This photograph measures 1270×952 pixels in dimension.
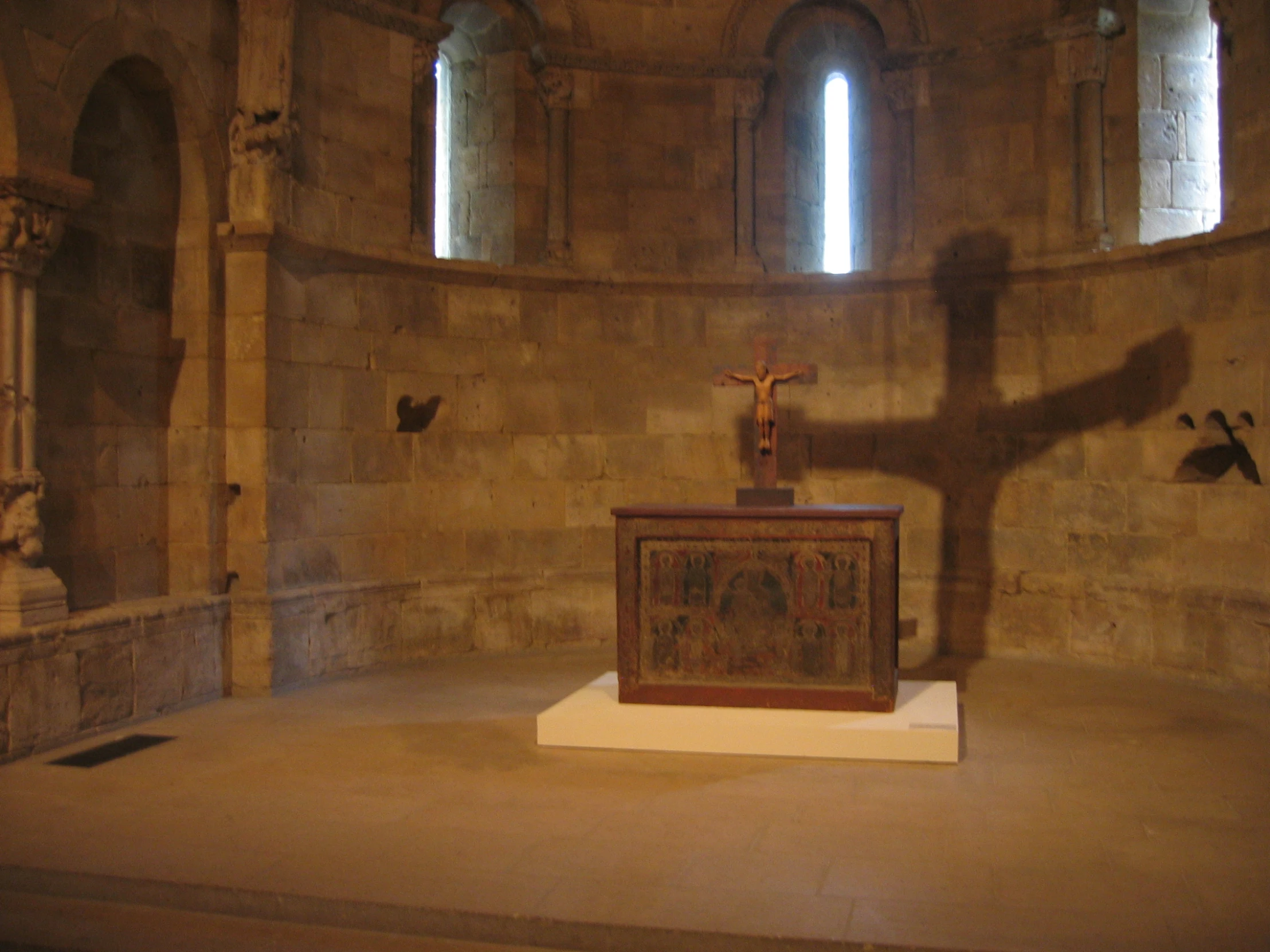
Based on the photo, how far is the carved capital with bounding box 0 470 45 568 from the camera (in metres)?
6.14

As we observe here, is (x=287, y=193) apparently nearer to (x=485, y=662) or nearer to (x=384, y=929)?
(x=485, y=662)

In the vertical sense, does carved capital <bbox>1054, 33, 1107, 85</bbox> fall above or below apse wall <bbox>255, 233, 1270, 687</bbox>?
above

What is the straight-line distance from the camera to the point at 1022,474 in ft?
30.1

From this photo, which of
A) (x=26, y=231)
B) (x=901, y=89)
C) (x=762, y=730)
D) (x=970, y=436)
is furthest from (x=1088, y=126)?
(x=26, y=231)

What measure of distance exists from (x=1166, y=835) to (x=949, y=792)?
933 millimetres

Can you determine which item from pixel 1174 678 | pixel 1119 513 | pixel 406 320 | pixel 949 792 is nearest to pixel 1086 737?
pixel 949 792

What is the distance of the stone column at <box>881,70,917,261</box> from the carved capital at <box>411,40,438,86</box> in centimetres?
378

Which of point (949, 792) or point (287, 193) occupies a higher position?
point (287, 193)

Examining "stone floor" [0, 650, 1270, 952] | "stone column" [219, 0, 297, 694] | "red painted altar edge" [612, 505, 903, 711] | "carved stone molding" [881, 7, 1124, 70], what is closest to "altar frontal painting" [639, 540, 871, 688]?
"red painted altar edge" [612, 505, 903, 711]

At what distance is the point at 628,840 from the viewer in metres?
4.62

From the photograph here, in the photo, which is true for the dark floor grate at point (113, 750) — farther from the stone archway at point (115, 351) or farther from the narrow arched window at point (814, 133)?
the narrow arched window at point (814, 133)

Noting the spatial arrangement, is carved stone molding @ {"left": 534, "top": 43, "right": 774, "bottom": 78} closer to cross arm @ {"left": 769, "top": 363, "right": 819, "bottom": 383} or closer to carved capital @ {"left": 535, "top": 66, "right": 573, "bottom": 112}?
carved capital @ {"left": 535, "top": 66, "right": 573, "bottom": 112}

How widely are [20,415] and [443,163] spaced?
4.98m

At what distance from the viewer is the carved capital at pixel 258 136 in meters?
7.72
